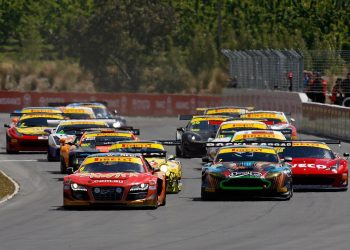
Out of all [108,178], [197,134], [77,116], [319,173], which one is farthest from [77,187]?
[77,116]

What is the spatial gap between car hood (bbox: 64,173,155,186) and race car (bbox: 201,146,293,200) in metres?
2.03

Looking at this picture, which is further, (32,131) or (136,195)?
(32,131)

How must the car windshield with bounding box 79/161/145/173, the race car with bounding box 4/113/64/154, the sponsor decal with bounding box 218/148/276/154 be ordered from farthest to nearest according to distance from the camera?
the race car with bounding box 4/113/64/154 < the sponsor decal with bounding box 218/148/276/154 < the car windshield with bounding box 79/161/145/173

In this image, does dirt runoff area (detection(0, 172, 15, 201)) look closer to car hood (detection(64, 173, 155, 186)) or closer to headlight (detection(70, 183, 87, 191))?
car hood (detection(64, 173, 155, 186))

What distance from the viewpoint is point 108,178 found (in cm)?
2372

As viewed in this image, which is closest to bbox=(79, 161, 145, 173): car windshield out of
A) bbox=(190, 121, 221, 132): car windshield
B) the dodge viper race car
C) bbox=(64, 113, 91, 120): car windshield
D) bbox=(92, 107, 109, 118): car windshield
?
the dodge viper race car

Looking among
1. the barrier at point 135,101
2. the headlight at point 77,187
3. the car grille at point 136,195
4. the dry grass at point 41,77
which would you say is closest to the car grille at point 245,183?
the car grille at point 136,195

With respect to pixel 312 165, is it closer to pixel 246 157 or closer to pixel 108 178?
pixel 246 157

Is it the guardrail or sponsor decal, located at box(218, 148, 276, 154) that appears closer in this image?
sponsor decal, located at box(218, 148, 276, 154)

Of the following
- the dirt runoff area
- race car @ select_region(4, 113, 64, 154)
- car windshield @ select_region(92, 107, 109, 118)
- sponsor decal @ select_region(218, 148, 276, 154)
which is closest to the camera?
sponsor decal @ select_region(218, 148, 276, 154)

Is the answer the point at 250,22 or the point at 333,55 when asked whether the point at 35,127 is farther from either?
the point at 250,22

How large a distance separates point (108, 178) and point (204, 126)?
55.6 ft

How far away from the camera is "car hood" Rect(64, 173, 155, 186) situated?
23.6 metres

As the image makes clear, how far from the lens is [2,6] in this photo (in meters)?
118
